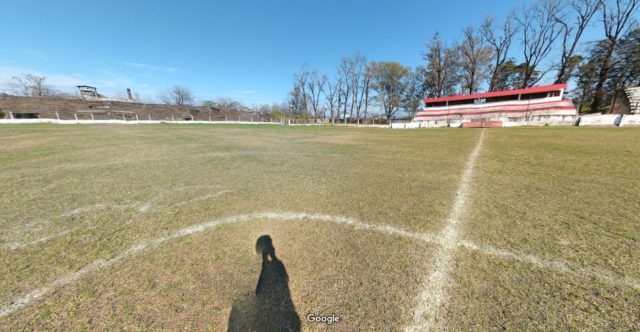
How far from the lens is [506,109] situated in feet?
88.1

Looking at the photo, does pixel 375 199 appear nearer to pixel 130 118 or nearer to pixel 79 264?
pixel 79 264

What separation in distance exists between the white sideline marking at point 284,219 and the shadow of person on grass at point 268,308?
100 cm

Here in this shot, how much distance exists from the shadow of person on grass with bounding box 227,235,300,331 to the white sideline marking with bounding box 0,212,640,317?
39.3 inches

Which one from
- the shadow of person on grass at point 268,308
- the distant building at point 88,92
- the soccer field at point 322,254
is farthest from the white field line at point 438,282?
the distant building at point 88,92

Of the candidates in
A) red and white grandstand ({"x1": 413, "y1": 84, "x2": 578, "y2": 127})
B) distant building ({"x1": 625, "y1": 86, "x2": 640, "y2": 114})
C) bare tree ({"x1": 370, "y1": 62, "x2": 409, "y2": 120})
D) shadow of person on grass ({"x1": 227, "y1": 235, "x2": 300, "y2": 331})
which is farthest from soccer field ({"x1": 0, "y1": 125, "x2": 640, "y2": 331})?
bare tree ({"x1": 370, "y1": 62, "x2": 409, "y2": 120})

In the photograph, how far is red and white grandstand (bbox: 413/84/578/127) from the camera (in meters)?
22.5

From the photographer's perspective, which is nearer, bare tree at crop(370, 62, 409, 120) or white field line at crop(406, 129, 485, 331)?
white field line at crop(406, 129, 485, 331)

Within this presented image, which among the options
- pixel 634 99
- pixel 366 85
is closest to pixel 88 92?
pixel 366 85

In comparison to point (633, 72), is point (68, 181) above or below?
below

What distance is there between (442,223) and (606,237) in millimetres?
1492

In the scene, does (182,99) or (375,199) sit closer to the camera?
(375,199)

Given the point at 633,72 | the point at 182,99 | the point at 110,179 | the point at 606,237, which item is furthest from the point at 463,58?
the point at 182,99

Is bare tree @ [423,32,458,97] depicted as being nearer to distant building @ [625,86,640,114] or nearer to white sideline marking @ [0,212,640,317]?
distant building @ [625,86,640,114]

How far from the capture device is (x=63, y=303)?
4.74ft
